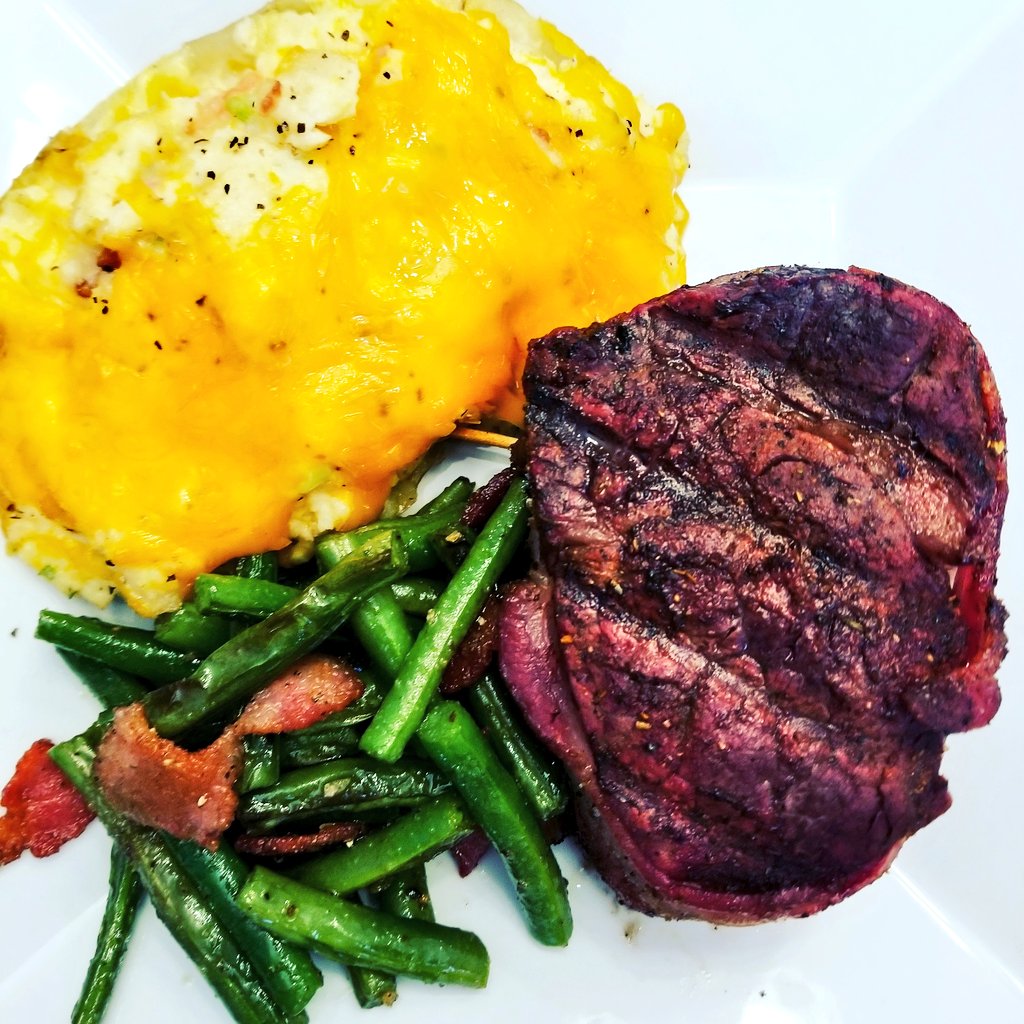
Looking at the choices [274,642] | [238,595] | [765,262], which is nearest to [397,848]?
[274,642]

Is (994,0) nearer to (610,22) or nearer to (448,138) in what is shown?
(610,22)

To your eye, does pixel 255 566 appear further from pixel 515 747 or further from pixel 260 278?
pixel 515 747

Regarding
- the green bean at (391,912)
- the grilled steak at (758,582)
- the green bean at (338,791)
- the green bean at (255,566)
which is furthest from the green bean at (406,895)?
the green bean at (255,566)

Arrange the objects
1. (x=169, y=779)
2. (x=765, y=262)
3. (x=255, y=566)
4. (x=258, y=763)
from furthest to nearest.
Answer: (x=765, y=262) < (x=255, y=566) < (x=258, y=763) < (x=169, y=779)

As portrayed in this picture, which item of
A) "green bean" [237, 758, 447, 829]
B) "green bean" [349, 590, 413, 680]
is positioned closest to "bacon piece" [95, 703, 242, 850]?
"green bean" [237, 758, 447, 829]

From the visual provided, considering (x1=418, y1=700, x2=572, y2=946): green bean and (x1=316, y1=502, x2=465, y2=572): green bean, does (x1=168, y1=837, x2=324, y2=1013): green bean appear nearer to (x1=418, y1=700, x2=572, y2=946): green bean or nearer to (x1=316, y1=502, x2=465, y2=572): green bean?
(x1=418, y1=700, x2=572, y2=946): green bean

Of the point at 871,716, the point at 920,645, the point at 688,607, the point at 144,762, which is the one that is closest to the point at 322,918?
the point at 144,762
